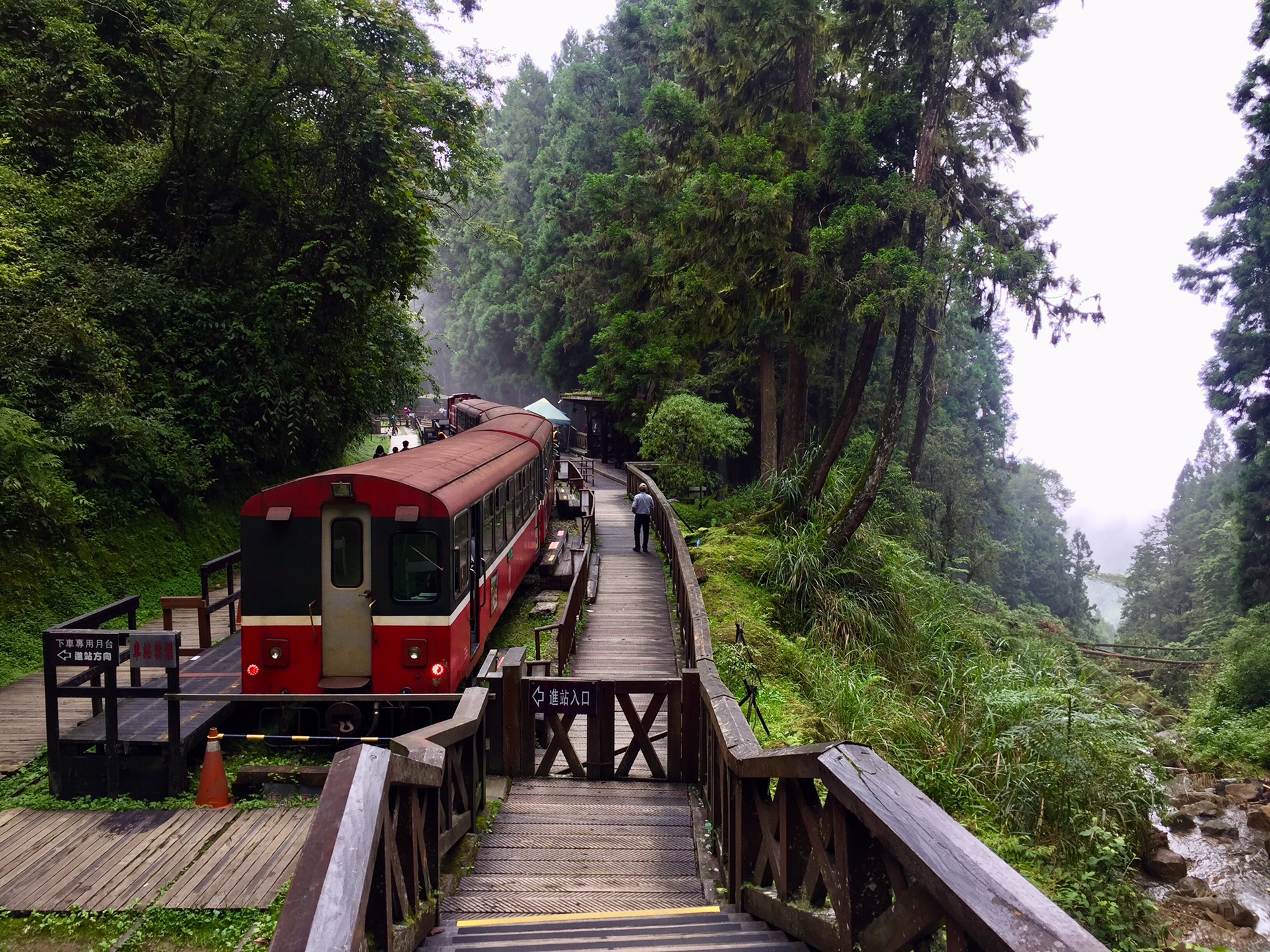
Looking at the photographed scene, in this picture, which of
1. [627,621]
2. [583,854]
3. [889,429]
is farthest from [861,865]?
[889,429]

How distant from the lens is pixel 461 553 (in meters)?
8.91

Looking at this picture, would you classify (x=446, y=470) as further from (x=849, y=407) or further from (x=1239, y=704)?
(x=1239, y=704)

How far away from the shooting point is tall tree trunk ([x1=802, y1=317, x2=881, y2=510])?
1527 centimetres

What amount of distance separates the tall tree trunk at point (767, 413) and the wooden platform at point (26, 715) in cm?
1459

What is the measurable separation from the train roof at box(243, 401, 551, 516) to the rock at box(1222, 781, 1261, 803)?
13.4m

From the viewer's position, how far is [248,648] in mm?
8164

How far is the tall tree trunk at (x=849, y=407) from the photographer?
15266 millimetres

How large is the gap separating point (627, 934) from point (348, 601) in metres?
5.36

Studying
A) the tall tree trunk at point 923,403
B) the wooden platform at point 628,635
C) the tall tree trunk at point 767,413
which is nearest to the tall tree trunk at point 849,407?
the tall tree trunk at point 767,413

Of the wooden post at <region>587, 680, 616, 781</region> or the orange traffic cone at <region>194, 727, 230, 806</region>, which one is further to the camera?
the wooden post at <region>587, 680, 616, 781</region>

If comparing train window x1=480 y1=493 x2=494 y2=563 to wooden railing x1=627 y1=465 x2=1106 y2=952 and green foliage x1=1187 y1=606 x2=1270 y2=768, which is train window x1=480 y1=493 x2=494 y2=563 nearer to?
wooden railing x1=627 y1=465 x2=1106 y2=952

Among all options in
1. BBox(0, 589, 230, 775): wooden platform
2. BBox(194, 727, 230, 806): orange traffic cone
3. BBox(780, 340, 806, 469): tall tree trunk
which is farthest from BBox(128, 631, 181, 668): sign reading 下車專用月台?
BBox(780, 340, 806, 469): tall tree trunk

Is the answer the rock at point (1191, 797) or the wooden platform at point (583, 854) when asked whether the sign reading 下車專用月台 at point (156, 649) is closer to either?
the wooden platform at point (583, 854)

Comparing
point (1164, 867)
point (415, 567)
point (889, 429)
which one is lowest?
point (1164, 867)
